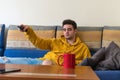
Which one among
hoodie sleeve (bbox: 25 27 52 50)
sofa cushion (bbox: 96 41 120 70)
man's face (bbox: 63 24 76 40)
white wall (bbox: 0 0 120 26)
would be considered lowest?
sofa cushion (bbox: 96 41 120 70)

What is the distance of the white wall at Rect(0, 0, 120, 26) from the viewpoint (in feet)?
11.6

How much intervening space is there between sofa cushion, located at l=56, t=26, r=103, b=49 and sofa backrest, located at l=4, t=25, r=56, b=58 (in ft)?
0.55

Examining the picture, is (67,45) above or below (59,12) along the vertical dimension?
below

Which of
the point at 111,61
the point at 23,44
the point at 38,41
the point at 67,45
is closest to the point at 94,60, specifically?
the point at 111,61

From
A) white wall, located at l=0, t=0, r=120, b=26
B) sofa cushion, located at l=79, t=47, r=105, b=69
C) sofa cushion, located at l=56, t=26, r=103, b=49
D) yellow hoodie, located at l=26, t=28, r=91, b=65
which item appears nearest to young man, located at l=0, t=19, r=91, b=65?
yellow hoodie, located at l=26, t=28, r=91, b=65

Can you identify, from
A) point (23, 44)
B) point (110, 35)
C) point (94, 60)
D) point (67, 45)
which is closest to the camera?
point (94, 60)

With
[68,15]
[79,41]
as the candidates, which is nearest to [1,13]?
[68,15]

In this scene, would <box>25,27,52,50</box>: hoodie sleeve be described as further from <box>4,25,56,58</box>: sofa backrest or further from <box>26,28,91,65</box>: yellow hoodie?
<box>4,25,56,58</box>: sofa backrest

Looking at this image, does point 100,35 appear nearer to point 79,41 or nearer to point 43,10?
point 79,41

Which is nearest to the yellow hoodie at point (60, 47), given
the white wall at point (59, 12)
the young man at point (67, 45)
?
the young man at point (67, 45)

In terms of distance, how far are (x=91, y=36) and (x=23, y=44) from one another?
869 mm

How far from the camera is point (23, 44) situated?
3375 mm

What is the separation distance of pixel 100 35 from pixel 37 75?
1.93m

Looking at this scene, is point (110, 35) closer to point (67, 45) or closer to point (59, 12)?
point (67, 45)
